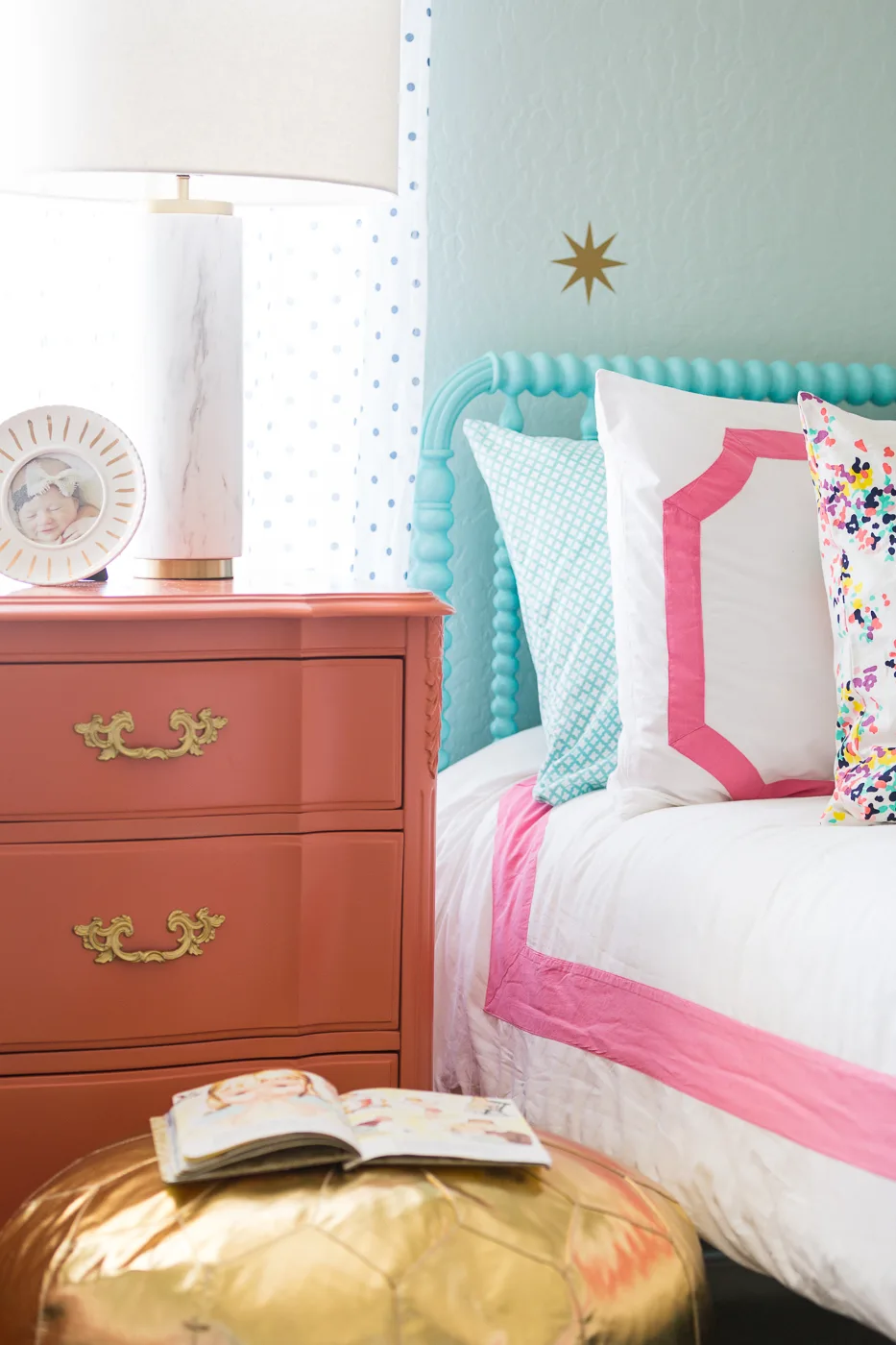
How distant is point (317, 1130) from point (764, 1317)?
0.90 m

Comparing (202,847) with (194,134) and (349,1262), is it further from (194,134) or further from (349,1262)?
(194,134)

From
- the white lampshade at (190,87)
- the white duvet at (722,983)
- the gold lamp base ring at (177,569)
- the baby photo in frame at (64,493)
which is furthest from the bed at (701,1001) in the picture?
the white lampshade at (190,87)

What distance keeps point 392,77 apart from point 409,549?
64 centimetres

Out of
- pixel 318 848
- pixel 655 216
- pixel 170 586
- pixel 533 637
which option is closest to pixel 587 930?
pixel 318 848

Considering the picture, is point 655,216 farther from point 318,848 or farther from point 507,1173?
point 507,1173

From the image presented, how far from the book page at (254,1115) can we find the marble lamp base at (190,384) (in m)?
0.60

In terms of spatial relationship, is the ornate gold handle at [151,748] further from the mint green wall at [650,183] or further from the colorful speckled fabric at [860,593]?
the mint green wall at [650,183]

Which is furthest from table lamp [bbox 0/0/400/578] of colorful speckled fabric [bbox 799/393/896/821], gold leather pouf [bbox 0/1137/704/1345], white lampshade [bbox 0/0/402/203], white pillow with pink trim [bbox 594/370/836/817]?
gold leather pouf [bbox 0/1137/704/1345]

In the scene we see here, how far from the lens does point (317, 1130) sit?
921 mm

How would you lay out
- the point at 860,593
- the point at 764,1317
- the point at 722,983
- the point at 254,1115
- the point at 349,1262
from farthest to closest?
the point at 764,1317
the point at 860,593
the point at 722,983
the point at 254,1115
the point at 349,1262

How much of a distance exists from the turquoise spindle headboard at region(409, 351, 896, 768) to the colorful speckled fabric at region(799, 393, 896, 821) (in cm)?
51

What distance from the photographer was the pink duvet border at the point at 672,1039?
41.6 inches

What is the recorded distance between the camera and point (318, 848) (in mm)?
1317

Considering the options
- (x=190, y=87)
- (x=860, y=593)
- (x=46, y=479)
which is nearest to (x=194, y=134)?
(x=190, y=87)
